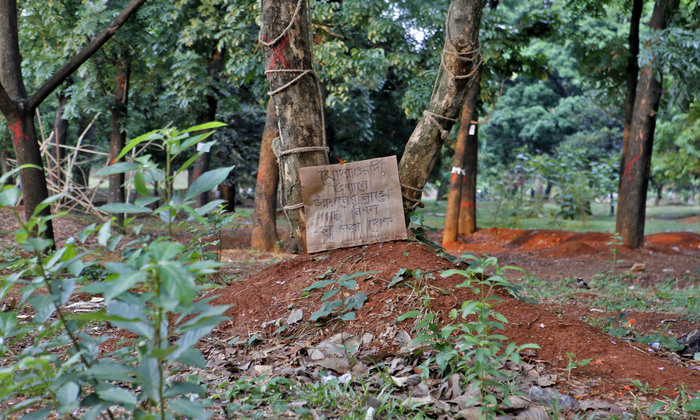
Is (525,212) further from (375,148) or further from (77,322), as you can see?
(77,322)

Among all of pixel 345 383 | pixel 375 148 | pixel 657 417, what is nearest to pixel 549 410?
pixel 657 417

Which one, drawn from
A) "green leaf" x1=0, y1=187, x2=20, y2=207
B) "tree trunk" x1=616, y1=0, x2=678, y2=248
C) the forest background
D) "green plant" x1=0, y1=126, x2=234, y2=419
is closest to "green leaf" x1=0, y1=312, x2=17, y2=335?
"green plant" x1=0, y1=126, x2=234, y2=419

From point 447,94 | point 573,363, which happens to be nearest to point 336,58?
point 447,94

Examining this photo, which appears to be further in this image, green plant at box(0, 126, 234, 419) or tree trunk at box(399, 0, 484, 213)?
tree trunk at box(399, 0, 484, 213)

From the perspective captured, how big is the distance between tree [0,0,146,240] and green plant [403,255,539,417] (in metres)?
3.93

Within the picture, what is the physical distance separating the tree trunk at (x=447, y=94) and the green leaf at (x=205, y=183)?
7.74 feet

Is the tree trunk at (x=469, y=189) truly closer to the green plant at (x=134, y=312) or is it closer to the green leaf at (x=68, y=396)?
the green plant at (x=134, y=312)

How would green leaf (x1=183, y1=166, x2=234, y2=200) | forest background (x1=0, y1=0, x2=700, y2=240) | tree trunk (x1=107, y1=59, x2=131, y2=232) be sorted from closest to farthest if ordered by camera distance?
green leaf (x1=183, y1=166, x2=234, y2=200) < forest background (x1=0, y1=0, x2=700, y2=240) < tree trunk (x1=107, y1=59, x2=131, y2=232)

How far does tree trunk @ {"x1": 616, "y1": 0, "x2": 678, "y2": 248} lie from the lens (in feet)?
30.5

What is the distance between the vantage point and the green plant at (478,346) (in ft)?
6.79

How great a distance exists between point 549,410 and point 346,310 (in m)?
1.13

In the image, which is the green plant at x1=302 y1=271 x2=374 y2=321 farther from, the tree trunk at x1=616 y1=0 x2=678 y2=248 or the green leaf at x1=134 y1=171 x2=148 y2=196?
the tree trunk at x1=616 y1=0 x2=678 y2=248

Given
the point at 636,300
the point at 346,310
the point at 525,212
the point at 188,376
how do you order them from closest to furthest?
1. the point at 188,376
2. the point at 346,310
3. the point at 636,300
4. the point at 525,212

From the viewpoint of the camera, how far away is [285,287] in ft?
11.2
